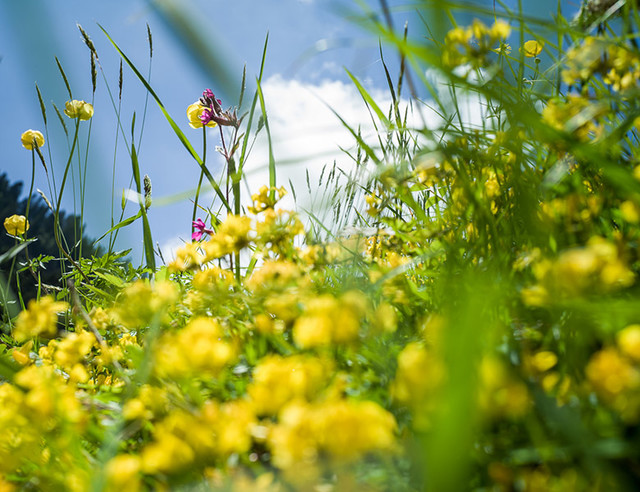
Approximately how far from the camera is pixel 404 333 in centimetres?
76

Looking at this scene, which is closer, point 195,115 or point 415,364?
point 415,364

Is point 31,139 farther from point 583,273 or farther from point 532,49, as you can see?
point 583,273

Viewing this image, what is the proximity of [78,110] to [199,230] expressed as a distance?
77cm

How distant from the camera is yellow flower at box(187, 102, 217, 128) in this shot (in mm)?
1639

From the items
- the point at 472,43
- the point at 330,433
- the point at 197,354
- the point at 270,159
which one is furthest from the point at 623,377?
the point at 270,159

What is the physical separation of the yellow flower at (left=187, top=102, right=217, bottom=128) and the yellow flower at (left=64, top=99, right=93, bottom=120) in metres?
0.52

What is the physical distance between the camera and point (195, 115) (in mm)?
1678

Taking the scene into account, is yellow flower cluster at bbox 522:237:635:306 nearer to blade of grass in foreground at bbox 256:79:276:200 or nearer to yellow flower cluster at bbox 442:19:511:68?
yellow flower cluster at bbox 442:19:511:68

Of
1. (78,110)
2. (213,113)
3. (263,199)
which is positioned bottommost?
(263,199)

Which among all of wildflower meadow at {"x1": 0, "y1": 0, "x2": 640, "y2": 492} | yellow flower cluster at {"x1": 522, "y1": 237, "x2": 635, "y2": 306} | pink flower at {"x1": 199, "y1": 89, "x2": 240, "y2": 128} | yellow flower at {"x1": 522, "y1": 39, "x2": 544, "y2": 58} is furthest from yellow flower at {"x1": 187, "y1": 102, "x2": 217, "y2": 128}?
yellow flower cluster at {"x1": 522, "y1": 237, "x2": 635, "y2": 306}

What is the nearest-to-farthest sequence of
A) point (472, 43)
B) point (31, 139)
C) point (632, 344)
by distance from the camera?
point (632, 344) < point (472, 43) < point (31, 139)

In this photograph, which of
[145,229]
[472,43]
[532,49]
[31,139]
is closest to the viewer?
[472,43]

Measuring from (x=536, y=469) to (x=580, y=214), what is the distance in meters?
0.37

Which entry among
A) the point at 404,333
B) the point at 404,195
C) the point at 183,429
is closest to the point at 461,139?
the point at 404,195
